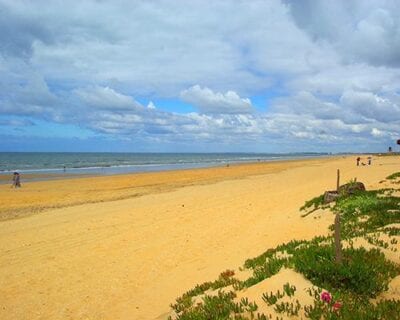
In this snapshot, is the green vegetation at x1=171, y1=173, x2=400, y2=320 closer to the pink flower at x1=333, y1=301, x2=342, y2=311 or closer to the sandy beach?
the pink flower at x1=333, y1=301, x2=342, y2=311

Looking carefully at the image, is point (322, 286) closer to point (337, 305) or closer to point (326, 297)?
point (326, 297)

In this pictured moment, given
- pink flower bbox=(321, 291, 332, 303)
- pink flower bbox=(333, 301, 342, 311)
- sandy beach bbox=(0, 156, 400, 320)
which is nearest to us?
pink flower bbox=(333, 301, 342, 311)

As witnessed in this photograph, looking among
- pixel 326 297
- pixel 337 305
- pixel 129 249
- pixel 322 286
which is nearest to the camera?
pixel 337 305

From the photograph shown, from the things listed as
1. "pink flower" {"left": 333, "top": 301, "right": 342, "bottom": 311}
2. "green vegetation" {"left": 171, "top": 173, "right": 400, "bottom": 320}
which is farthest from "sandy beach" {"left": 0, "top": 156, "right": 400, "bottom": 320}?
"pink flower" {"left": 333, "top": 301, "right": 342, "bottom": 311}

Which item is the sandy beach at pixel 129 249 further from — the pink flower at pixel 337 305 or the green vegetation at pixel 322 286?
the pink flower at pixel 337 305

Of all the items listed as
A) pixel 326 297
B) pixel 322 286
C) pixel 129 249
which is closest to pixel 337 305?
pixel 326 297

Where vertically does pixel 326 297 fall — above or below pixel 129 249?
above

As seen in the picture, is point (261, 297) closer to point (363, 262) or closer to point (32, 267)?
point (363, 262)

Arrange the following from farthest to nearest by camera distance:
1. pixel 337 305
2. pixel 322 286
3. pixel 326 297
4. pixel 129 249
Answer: pixel 129 249
pixel 322 286
pixel 326 297
pixel 337 305

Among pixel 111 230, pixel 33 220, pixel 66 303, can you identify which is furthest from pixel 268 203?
pixel 66 303

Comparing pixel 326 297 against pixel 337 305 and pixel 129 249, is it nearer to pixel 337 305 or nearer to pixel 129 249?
pixel 337 305

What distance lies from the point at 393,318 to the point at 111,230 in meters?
13.3

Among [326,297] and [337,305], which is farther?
[326,297]

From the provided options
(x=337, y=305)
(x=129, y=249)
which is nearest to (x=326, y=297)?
(x=337, y=305)
